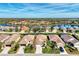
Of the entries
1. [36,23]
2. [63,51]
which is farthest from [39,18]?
[63,51]

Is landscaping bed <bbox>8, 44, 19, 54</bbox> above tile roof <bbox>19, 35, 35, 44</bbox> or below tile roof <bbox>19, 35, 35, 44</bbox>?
below

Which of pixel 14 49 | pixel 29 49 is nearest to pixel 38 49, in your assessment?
pixel 29 49

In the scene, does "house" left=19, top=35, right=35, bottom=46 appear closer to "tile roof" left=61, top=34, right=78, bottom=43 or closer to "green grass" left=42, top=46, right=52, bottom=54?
"green grass" left=42, top=46, right=52, bottom=54

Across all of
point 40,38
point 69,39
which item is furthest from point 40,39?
point 69,39

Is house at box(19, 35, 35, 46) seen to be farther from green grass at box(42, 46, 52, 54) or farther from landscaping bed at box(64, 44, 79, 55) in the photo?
landscaping bed at box(64, 44, 79, 55)

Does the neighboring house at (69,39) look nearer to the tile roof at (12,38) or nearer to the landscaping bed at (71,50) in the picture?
the landscaping bed at (71,50)

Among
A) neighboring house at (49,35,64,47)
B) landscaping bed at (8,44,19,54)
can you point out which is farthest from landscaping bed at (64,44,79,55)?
landscaping bed at (8,44,19,54)

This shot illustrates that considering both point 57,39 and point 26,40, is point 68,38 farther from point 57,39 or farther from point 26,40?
point 26,40

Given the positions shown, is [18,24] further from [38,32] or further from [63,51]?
[63,51]

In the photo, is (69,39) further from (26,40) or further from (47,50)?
(26,40)

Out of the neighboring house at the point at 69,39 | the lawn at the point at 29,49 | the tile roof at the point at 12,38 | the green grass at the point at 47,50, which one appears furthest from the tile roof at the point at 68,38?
the tile roof at the point at 12,38

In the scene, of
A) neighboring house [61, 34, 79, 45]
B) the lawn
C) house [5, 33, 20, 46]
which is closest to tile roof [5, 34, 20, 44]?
house [5, 33, 20, 46]
